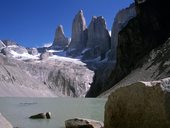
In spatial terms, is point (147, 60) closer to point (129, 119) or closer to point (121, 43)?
point (121, 43)

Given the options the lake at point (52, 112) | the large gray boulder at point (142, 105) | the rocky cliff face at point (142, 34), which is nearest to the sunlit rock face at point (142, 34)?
the rocky cliff face at point (142, 34)

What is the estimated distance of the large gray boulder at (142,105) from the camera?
1125 cm

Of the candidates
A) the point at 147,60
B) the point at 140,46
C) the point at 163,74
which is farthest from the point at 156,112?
the point at 140,46

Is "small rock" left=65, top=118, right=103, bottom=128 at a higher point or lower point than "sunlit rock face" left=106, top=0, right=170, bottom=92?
lower

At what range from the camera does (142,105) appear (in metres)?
11.9

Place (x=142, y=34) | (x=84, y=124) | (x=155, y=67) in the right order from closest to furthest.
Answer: (x=84, y=124)
(x=155, y=67)
(x=142, y=34)

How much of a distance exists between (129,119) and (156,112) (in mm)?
1513

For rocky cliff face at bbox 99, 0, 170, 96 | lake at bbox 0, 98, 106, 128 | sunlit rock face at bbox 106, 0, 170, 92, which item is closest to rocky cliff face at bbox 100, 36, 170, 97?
rocky cliff face at bbox 99, 0, 170, 96

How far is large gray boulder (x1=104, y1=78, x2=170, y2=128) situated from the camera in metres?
11.2

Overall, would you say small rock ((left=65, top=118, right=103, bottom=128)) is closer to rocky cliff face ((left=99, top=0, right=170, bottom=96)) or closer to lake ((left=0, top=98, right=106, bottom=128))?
lake ((left=0, top=98, right=106, bottom=128))

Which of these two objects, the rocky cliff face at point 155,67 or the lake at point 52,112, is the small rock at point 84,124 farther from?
the rocky cliff face at point 155,67

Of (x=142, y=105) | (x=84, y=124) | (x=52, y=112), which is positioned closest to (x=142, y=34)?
(x=52, y=112)

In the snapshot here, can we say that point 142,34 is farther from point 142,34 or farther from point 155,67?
point 155,67

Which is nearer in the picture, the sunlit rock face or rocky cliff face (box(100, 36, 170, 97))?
rocky cliff face (box(100, 36, 170, 97))
